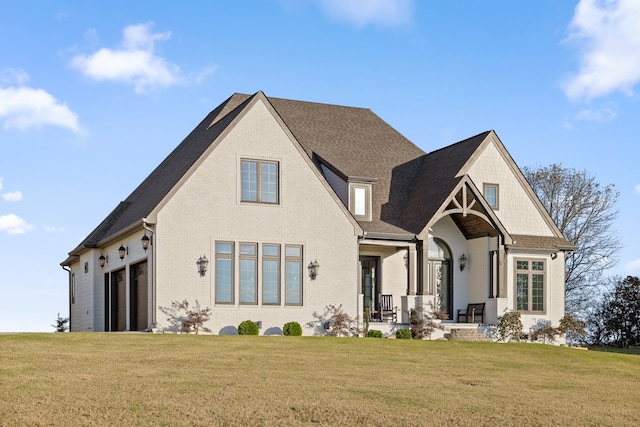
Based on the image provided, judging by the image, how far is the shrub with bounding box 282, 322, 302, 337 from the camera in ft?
85.4

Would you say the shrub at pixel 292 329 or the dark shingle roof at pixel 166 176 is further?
the dark shingle roof at pixel 166 176

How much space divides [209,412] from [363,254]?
58.2 feet

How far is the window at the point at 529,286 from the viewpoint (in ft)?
104

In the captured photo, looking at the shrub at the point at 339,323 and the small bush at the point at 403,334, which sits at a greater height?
the shrub at the point at 339,323

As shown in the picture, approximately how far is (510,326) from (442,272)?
10.8 feet

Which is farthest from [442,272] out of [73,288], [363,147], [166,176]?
[73,288]

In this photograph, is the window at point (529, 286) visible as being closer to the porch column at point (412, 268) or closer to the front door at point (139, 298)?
the porch column at point (412, 268)

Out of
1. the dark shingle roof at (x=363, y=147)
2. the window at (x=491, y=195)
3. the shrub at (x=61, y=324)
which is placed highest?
the dark shingle roof at (x=363, y=147)

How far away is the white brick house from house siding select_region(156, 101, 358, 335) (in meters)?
0.04

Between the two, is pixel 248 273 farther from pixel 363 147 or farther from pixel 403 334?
pixel 363 147

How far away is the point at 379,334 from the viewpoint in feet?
91.5

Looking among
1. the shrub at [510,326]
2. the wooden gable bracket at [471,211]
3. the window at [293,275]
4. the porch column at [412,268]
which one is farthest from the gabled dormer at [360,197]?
the shrub at [510,326]

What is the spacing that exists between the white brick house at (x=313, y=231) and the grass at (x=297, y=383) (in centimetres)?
318

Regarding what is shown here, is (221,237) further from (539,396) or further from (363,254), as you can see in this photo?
(539,396)
